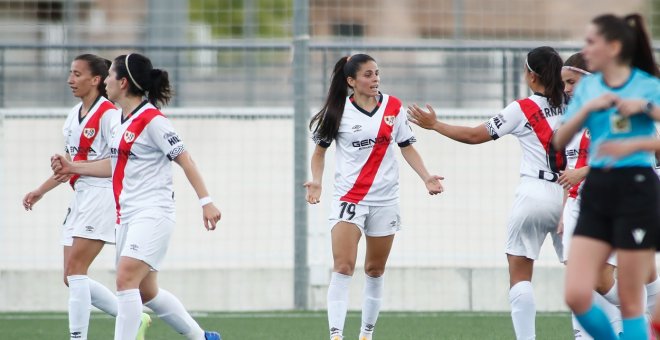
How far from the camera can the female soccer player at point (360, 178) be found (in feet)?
28.5

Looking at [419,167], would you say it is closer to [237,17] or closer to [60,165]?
[60,165]

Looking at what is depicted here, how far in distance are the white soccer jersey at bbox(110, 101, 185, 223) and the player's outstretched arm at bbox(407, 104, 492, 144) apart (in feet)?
4.80

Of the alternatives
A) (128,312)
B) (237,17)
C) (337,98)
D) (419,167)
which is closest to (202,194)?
(128,312)

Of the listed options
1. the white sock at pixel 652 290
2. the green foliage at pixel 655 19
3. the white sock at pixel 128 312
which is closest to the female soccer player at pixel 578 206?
the white sock at pixel 652 290

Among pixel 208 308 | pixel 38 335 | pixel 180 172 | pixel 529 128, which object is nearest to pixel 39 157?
pixel 180 172

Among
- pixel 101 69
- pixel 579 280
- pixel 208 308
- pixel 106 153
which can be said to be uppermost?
pixel 101 69

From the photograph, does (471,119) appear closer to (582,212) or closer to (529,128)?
(529,128)

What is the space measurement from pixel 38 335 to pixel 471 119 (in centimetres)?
510

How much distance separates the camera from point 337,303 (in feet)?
28.4

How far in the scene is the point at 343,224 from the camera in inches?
341

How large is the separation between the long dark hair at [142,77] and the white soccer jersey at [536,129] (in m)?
2.11

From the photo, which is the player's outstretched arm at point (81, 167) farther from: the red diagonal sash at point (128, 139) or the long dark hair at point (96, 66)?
the long dark hair at point (96, 66)

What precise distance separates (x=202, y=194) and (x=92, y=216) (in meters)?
1.45

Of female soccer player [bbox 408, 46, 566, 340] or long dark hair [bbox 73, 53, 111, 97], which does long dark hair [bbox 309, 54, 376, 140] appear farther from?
long dark hair [bbox 73, 53, 111, 97]
